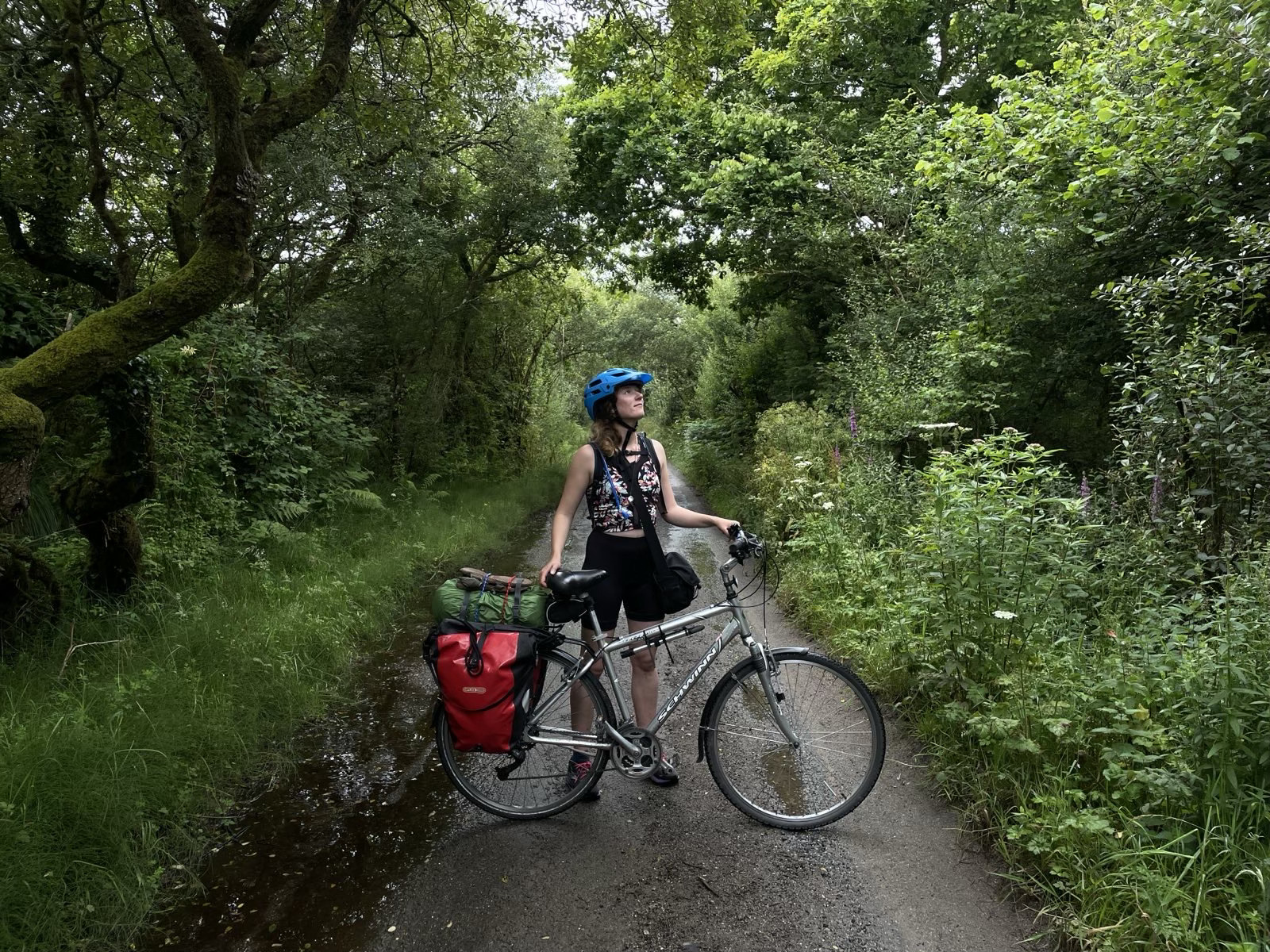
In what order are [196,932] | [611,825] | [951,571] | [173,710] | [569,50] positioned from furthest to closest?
[569,50] < [951,571] < [173,710] < [611,825] < [196,932]

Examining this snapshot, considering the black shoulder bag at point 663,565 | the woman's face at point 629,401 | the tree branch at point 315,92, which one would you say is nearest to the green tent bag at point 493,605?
the black shoulder bag at point 663,565

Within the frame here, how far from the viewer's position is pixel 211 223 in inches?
145

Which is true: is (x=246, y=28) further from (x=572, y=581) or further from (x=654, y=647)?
(x=654, y=647)

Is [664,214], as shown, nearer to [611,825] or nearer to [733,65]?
[733,65]

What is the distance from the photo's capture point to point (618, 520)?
3.29m

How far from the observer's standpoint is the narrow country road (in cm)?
252

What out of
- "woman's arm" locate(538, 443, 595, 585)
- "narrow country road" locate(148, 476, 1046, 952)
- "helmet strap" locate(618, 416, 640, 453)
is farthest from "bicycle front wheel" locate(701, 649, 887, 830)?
"helmet strap" locate(618, 416, 640, 453)

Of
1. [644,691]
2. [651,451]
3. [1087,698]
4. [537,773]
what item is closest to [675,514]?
[651,451]

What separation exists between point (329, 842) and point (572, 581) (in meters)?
1.66

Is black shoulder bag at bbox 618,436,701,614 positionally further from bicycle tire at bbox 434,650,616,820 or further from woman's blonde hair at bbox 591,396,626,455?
bicycle tire at bbox 434,650,616,820

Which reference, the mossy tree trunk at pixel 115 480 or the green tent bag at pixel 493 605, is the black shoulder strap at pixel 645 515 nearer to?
the green tent bag at pixel 493 605

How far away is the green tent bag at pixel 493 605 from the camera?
311 centimetres

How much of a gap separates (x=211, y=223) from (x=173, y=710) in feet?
8.58

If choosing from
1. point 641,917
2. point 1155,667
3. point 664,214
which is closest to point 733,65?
point 664,214
